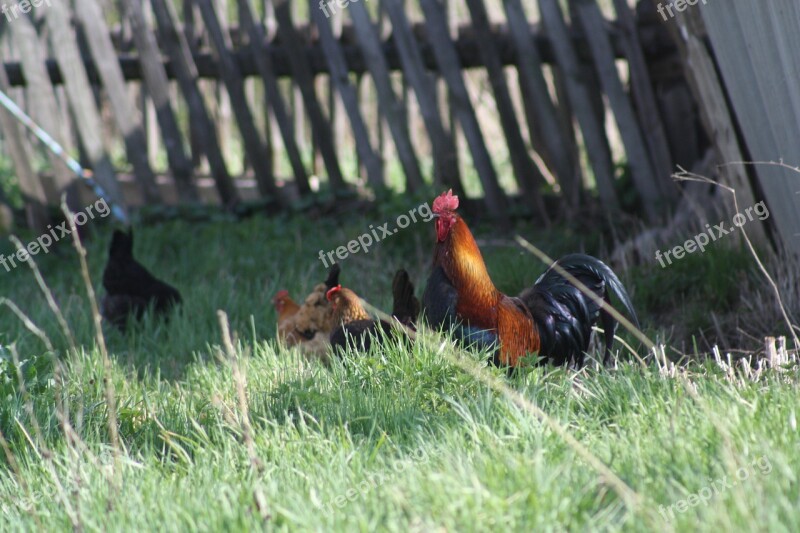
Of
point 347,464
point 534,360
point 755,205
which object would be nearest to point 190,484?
point 347,464

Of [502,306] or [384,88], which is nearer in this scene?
[502,306]

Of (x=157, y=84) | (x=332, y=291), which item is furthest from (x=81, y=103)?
(x=332, y=291)

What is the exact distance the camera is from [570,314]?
4.01 metres

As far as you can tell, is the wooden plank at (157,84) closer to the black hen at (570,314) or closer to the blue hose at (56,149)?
the blue hose at (56,149)

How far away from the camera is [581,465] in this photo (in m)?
2.54

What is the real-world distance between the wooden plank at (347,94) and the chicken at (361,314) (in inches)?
106

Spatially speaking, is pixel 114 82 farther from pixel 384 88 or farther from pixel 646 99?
pixel 646 99

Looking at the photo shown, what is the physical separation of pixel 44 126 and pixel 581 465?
6342 mm

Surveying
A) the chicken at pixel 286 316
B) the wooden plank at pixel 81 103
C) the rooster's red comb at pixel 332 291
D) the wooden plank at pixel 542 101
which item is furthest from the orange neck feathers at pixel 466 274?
the wooden plank at pixel 81 103

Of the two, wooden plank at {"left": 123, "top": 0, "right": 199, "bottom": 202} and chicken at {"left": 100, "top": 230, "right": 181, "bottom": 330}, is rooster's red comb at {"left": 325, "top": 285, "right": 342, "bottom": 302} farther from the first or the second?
wooden plank at {"left": 123, "top": 0, "right": 199, "bottom": 202}

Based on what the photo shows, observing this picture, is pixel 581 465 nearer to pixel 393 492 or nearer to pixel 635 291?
pixel 393 492

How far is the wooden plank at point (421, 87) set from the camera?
679 centimetres

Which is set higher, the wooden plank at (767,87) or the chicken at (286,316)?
the wooden plank at (767,87)

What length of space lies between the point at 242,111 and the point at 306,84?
63 cm
